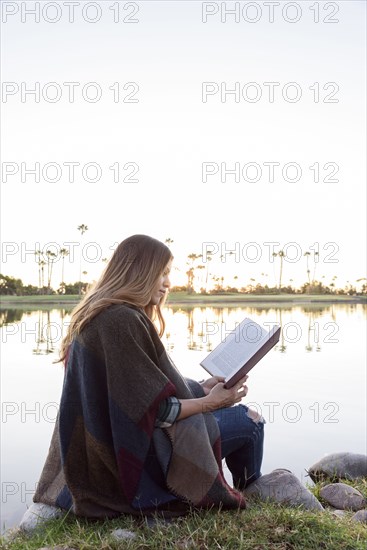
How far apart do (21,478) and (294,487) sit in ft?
9.79

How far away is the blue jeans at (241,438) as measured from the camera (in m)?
3.96

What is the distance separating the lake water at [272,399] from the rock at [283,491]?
1.17m

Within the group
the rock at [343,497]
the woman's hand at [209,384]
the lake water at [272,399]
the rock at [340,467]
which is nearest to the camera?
the woman's hand at [209,384]

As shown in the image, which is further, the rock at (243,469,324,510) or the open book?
the rock at (243,469,324,510)

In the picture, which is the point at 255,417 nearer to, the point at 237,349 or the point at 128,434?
the point at 237,349

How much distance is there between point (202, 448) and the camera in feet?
11.6

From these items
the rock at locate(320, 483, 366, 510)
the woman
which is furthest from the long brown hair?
the rock at locate(320, 483, 366, 510)

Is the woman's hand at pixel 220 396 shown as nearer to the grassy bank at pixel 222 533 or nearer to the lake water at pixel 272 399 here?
the grassy bank at pixel 222 533

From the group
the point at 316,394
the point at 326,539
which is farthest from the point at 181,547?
the point at 316,394

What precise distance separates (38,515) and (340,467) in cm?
276

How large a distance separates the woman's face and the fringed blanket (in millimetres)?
161

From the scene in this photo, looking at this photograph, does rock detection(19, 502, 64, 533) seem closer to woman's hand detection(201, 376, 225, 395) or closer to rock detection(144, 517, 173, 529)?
rock detection(144, 517, 173, 529)

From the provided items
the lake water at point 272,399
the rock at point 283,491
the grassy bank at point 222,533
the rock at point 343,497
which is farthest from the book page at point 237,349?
the rock at point 343,497

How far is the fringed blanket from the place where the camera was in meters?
3.44
